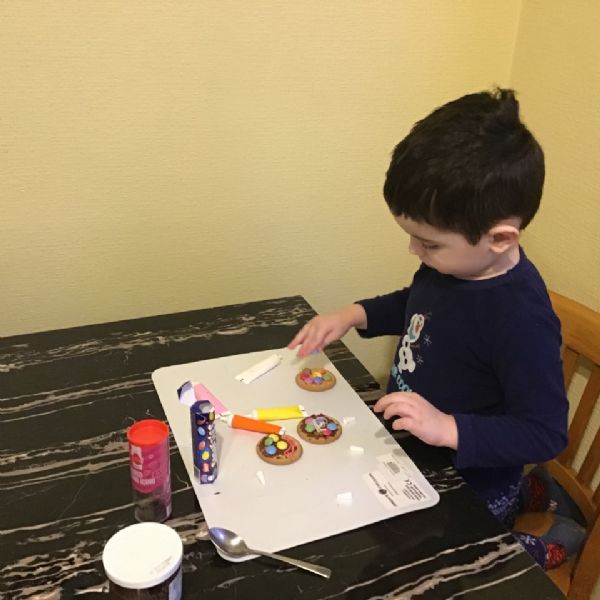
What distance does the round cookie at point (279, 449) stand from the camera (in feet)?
2.72

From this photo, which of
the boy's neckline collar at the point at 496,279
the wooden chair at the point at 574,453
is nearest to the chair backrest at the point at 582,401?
the wooden chair at the point at 574,453

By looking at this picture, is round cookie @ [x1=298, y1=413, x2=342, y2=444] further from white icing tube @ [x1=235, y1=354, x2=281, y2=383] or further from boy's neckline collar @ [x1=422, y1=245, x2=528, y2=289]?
boy's neckline collar @ [x1=422, y1=245, x2=528, y2=289]

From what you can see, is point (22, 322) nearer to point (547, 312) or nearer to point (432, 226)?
point (432, 226)

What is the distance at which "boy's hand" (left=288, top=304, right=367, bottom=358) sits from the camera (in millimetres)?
1049

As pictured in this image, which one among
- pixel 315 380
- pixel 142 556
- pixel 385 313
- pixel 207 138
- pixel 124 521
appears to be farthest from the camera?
pixel 207 138

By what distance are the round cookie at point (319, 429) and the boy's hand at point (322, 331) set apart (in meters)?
0.16

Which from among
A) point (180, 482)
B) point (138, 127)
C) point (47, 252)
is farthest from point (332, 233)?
point (180, 482)

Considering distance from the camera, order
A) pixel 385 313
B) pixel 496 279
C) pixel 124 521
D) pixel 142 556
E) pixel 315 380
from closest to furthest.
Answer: pixel 142 556
pixel 124 521
pixel 496 279
pixel 315 380
pixel 385 313

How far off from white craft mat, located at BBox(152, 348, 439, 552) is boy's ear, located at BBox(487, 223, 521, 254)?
295mm

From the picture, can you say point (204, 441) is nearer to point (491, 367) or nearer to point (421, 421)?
point (421, 421)

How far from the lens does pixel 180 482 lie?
2.64 ft

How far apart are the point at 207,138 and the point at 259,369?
52 cm

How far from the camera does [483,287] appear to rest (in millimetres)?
882

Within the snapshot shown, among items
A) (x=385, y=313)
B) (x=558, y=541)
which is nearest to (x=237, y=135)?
(x=385, y=313)
